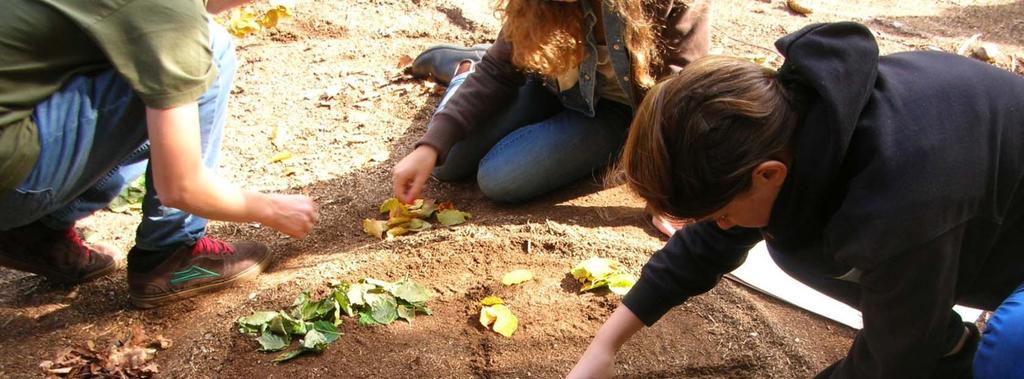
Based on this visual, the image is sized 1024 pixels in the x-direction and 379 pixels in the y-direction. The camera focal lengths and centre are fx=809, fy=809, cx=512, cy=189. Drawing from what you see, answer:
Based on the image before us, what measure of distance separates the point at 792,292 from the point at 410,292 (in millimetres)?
1021

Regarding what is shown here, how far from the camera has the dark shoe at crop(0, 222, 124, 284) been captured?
2152 mm

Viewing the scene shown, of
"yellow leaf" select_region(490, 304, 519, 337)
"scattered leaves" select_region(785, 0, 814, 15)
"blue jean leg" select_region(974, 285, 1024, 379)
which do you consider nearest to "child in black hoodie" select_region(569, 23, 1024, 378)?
"blue jean leg" select_region(974, 285, 1024, 379)

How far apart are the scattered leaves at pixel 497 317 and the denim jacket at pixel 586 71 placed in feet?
1.74

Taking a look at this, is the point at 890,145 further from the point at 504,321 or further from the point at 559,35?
the point at 559,35

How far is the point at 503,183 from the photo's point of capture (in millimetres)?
2598

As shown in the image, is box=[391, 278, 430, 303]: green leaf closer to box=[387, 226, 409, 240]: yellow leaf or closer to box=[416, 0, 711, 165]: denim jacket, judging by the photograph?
box=[387, 226, 409, 240]: yellow leaf

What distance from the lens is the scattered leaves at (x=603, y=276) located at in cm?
215

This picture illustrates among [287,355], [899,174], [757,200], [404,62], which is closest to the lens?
[899,174]

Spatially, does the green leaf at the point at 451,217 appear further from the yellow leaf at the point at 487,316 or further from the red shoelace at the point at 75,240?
the red shoelace at the point at 75,240

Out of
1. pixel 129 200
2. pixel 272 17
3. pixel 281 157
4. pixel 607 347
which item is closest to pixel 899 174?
pixel 607 347

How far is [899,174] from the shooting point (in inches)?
44.5

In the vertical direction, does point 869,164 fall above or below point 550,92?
above

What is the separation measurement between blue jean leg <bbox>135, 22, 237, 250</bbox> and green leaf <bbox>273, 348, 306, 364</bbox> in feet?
1.57

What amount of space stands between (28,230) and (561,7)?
5.09ft
